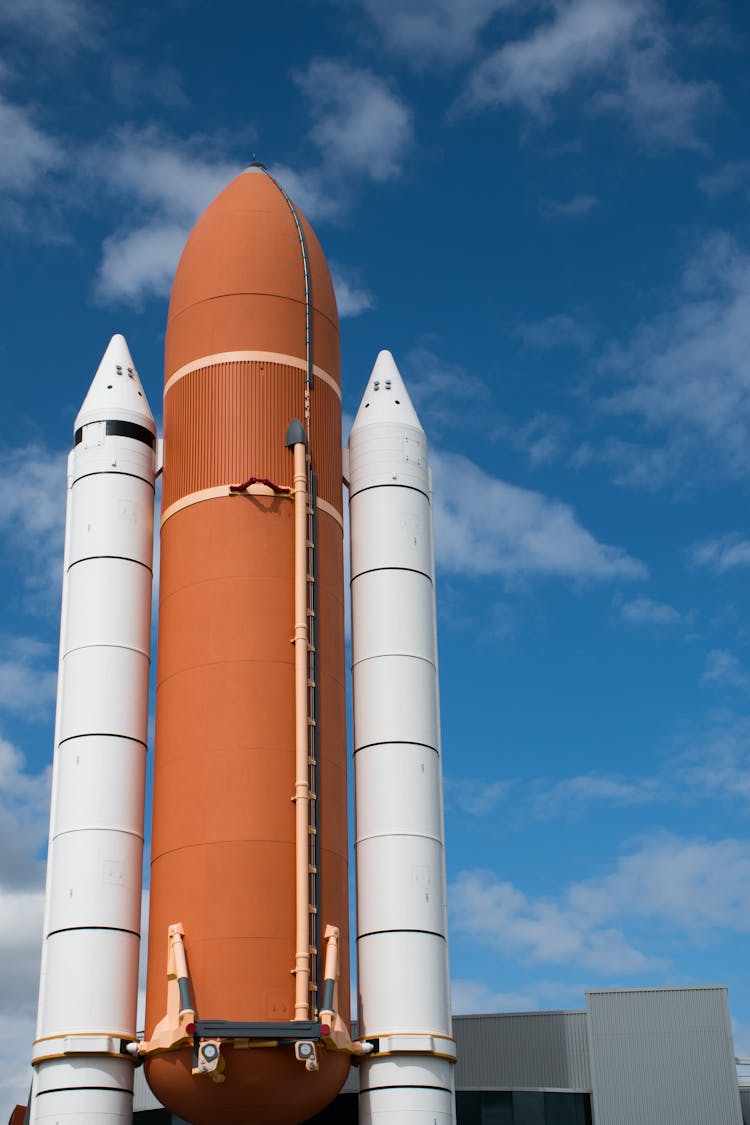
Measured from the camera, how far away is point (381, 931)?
24.7 meters

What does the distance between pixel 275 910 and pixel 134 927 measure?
299 centimetres

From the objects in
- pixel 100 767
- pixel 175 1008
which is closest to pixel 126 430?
pixel 100 767

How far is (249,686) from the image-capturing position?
2492 cm

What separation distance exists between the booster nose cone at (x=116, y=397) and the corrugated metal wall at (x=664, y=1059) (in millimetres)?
15277

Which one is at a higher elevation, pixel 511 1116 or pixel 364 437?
pixel 364 437

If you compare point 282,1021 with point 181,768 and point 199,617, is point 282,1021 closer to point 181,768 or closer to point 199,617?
point 181,768

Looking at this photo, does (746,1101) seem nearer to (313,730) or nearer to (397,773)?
(397,773)

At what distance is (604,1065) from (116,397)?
16720 mm

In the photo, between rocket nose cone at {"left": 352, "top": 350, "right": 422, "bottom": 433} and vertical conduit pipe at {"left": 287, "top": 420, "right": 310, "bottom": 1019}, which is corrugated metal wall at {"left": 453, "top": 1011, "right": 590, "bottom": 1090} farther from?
rocket nose cone at {"left": 352, "top": 350, "right": 422, "bottom": 433}

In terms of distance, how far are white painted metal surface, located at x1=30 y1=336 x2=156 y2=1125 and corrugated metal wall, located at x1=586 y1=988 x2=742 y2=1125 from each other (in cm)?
1006

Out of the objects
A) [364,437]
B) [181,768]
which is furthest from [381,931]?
[364,437]

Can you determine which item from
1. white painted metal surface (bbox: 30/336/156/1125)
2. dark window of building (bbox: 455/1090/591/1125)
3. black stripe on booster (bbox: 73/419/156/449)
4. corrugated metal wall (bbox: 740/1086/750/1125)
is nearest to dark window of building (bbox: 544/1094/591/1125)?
dark window of building (bbox: 455/1090/591/1125)

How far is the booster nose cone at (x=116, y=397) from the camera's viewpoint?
28.3 meters

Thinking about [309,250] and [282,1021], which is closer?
[282,1021]
